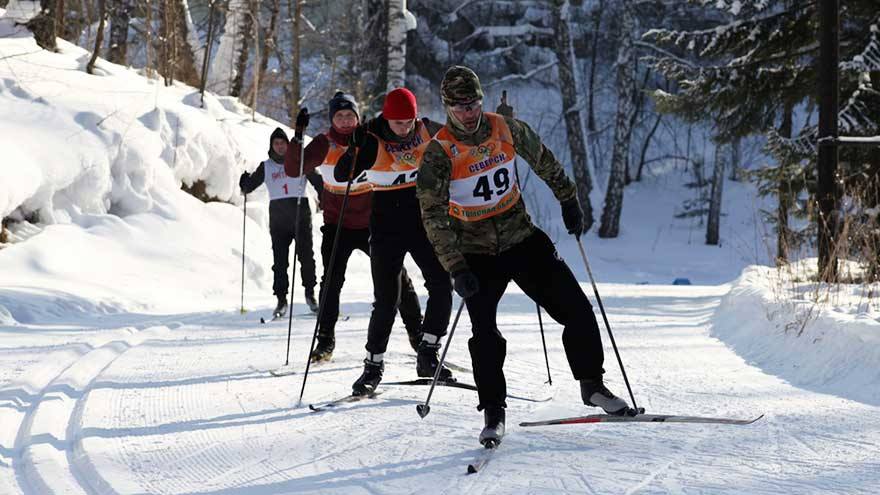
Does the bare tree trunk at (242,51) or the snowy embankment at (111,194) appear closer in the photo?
the snowy embankment at (111,194)

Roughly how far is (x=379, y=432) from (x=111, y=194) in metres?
9.27

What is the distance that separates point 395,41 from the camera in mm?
15570

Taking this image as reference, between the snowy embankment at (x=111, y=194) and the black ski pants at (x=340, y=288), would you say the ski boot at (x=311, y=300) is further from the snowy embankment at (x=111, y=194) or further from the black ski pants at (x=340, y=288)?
the black ski pants at (x=340, y=288)

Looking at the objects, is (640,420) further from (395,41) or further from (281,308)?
(395,41)

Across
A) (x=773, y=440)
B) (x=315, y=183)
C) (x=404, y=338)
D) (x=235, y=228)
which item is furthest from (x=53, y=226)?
(x=773, y=440)

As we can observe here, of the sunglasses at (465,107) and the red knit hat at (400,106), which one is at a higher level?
the red knit hat at (400,106)

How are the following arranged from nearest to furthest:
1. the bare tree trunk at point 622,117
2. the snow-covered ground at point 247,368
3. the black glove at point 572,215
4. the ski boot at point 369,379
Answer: the snow-covered ground at point 247,368 → the black glove at point 572,215 → the ski boot at point 369,379 → the bare tree trunk at point 622,117

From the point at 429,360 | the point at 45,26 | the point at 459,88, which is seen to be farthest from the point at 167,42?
the point at 459,88

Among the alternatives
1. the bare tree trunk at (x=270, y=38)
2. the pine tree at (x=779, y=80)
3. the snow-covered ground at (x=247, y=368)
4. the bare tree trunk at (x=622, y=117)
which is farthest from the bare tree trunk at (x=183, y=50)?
Answer: the bare tree trunk at (x=622, y=117)

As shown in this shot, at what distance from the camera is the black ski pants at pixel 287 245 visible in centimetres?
984

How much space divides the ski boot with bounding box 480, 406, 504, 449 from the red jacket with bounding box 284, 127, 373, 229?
2.56 m

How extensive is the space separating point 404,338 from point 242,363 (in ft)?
5.89

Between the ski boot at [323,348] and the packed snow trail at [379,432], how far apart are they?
7 centimetres

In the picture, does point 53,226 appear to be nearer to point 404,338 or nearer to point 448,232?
point 404,338
